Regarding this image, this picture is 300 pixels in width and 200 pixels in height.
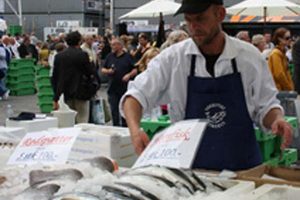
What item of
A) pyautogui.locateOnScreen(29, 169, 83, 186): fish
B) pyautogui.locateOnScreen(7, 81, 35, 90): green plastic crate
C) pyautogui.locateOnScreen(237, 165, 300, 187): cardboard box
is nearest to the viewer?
pyautogui.locateOnScreen(29, 169, 83, 186): fish

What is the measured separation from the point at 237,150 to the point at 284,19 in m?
16.7

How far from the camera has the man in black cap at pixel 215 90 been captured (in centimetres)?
274

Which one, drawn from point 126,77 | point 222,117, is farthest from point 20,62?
point 222,117

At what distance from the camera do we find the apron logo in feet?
9.07

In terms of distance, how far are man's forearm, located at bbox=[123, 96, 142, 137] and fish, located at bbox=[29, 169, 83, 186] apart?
540mm

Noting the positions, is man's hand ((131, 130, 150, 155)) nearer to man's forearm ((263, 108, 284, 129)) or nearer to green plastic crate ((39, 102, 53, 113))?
man's forearm ((263, 108, 284, 129))

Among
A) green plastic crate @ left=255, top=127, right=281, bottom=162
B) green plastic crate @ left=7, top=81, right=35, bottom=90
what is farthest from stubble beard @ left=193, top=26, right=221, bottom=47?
green plastic crate @ left=7, top=81, right=35, bottom=90

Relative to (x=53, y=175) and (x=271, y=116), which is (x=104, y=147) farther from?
(x=53, y=175)

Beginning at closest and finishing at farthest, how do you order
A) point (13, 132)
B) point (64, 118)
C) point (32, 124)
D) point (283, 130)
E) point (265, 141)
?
1. point (283, 130)
2. point (13, 132)
3. point (32, 124)
4. point (64, 118)
5. point (265, 141)

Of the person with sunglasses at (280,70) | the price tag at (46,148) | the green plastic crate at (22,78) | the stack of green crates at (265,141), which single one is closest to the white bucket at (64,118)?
the stack of green crates at (265,141)

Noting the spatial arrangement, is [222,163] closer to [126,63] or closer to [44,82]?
[126,63]

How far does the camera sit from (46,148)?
227 cm

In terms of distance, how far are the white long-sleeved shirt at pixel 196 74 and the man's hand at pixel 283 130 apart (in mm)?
153

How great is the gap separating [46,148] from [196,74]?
35.0 inches
